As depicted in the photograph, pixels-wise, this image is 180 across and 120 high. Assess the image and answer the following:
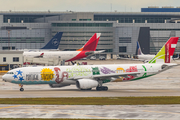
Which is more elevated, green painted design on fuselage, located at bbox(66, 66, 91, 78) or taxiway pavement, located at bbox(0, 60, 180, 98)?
green painted design on fuselage, located at bbox(66, 66, 91, 78)

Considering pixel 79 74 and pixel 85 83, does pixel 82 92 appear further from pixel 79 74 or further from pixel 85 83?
pixel 79 74

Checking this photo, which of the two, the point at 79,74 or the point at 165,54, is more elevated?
the point at 165,54

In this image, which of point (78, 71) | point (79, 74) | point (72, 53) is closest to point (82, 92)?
point (79, 74)

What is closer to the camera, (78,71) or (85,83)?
(85,83)

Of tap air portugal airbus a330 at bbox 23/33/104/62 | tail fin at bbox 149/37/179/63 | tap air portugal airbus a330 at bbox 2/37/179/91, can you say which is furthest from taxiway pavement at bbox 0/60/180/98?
tap air portugal airbus a330 at bbox 23/33/104/62

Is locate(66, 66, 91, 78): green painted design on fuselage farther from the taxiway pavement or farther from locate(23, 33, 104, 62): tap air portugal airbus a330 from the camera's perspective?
locate(23, 33, 104, 62): tap air portugal airbus a330

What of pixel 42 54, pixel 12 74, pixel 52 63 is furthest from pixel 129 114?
pixel 42 54

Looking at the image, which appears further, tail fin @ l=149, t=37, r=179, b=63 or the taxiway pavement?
tail fin @ l=149, t=37, r=179, b=63

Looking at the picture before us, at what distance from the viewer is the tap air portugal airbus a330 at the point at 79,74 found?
2061 inches

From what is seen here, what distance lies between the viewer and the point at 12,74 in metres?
52.3

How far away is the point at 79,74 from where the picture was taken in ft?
176

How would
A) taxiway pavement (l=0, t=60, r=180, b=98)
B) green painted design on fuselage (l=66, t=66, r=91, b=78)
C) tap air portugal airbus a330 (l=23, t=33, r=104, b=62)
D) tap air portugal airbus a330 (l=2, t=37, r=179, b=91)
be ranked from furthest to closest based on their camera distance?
tap air portugal airbus a330 (l=23, t=33, r=104, b=62)
green painted design on fuselage (l=66, t=66, r=91, b=78)
tap air portugal airbus a330 (l=2, t=37, r=179, b=91)
taxiway pavement (l=0, t=60, r=180, b=98)

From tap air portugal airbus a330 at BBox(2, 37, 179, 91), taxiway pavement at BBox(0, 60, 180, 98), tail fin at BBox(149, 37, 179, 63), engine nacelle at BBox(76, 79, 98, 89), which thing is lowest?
taxiway pavement at BBox(0, 60, 180, 98)

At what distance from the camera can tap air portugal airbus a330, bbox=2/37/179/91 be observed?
52.3 metres
